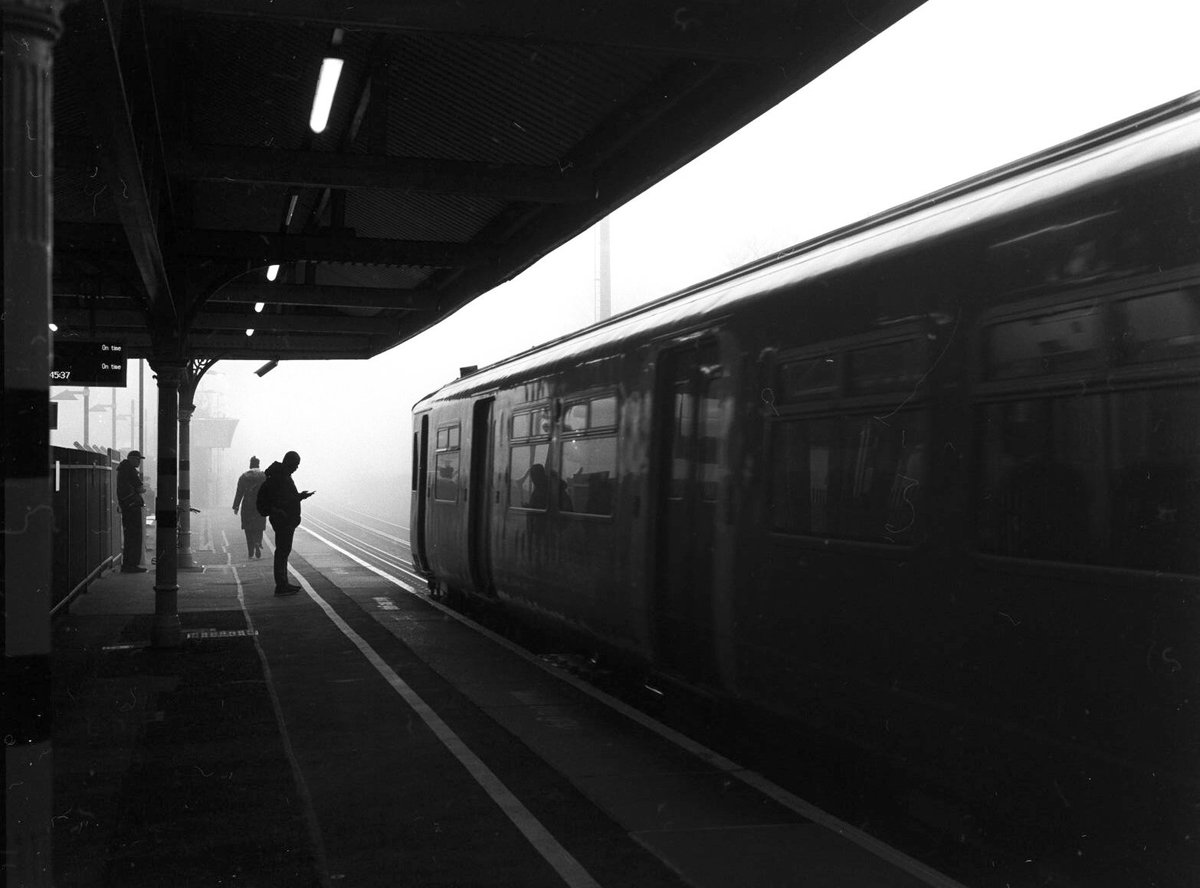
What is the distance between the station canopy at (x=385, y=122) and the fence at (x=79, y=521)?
86.0 inches

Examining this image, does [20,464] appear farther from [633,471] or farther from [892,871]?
[633,471]

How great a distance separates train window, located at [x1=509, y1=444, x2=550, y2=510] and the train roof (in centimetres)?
198

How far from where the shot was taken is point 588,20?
680 centimetres

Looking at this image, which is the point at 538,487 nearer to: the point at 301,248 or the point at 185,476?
the point at 301,248

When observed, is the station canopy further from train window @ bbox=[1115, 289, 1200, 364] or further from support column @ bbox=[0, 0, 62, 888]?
train window @ bbox=[1115, 289, 1200, 364]

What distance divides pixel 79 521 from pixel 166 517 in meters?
4.10

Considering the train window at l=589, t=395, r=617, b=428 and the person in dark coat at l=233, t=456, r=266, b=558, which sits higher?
the train window at l=589, t=395, r=617, b=428

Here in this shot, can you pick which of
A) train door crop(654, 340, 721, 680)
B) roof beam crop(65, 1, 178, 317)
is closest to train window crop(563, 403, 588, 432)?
train door crop(654, 340, 721, 680)

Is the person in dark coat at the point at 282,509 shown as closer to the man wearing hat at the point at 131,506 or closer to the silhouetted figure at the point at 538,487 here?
the man wearing hat at the point at 131,506

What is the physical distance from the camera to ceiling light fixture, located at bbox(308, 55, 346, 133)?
8539 mm

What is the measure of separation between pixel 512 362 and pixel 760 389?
6.59m

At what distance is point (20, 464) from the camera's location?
3.04 metres

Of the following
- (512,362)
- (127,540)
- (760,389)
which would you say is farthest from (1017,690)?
(127,540)

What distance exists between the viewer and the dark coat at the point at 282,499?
16.8 meters
